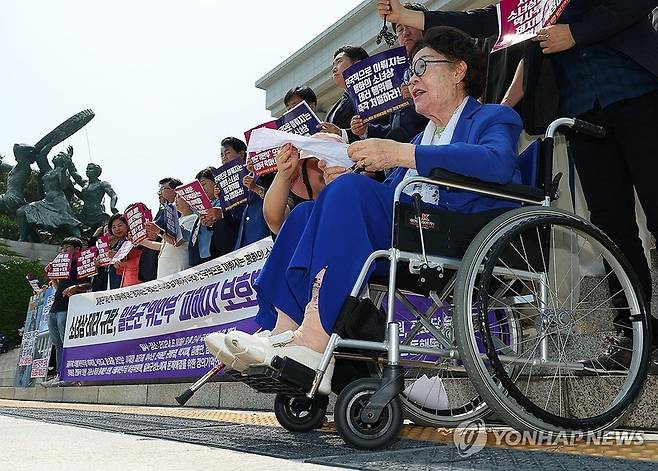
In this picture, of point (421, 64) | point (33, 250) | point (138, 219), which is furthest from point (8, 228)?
point (421, 64)

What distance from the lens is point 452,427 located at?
6.82 feet

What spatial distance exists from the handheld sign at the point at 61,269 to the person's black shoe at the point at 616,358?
6.61m

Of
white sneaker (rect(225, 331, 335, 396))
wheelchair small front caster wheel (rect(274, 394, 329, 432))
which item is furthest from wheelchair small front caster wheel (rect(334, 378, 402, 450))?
wheelchair small front caster wheel (rect(274, 394, 329, 432))

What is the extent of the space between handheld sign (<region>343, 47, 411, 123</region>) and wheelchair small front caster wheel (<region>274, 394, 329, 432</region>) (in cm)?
138

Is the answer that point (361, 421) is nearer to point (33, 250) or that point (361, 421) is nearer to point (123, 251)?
point (123, 251)

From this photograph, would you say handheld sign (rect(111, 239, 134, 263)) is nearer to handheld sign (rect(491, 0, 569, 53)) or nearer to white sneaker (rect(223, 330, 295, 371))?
handheld sign (rect(491, 0, 569, 53))

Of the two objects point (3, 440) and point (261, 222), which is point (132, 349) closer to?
point (261, 222)

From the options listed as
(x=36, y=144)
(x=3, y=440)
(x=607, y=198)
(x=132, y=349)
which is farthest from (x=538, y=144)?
(x=36, y=144)

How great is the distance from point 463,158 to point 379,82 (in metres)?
1.27

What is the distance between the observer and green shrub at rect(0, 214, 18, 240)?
32.9 m

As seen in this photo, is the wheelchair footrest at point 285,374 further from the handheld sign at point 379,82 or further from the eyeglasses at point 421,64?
the handheld sign at point 379,82

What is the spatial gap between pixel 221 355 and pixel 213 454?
291mm

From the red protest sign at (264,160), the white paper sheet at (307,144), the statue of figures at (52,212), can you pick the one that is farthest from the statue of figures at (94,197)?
the white paper sheet at (307,144)

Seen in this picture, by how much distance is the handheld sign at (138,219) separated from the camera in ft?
18.1
